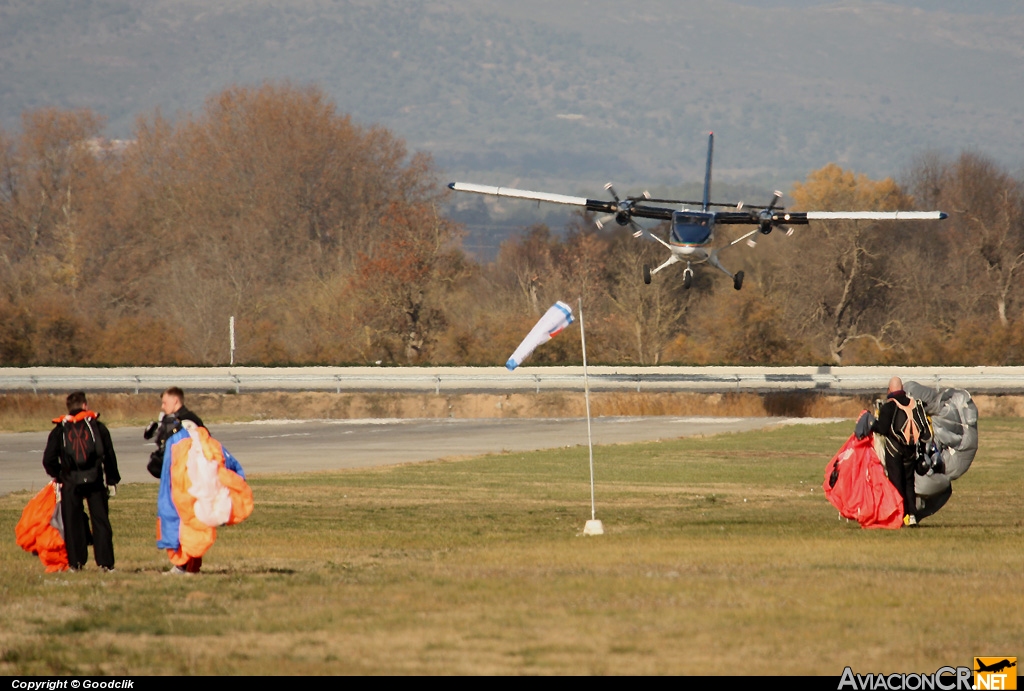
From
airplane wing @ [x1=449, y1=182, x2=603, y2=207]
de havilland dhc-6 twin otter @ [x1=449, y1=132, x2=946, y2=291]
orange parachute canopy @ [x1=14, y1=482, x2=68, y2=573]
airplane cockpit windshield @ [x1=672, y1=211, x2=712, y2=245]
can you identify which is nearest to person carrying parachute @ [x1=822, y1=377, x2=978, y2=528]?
orange parachute canopy @ [x1=14, y1=482, x2=68, y2=573]

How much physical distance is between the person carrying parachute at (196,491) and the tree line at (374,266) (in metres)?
49.2

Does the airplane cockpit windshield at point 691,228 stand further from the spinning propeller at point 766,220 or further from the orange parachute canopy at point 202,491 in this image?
the orange parachute canopy at point 202,491

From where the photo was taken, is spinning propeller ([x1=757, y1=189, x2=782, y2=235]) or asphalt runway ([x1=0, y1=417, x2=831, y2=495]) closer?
asphalt runway ([x1=0, y1=417, x2=831, y2=495])

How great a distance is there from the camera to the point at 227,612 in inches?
380

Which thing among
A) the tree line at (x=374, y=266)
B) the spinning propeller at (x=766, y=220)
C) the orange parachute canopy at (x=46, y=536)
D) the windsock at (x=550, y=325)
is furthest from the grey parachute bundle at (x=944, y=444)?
the tree line at (x=374, y=266)

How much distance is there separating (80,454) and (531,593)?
4490 millimetres

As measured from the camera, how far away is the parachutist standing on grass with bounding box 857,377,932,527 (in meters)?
15.8

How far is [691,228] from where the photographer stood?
43750mm

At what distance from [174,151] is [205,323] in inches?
1545

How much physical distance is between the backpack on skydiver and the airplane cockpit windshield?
1306 inches

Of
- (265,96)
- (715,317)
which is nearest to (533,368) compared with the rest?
(715,317)

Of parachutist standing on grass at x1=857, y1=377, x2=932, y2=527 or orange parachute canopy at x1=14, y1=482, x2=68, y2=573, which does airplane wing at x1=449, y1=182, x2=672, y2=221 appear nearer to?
parachutist standing on grass at x1=857, y1=377, x2=932, y2=527

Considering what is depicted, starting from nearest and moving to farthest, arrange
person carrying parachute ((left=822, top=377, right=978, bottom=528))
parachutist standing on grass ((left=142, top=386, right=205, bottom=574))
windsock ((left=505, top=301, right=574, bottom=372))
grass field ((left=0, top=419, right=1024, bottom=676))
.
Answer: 1. grass field ((left=0, top=419, right=1024, bottom=676))
2. parachutist standing on grass ((left=142, top=386, right=205, bottom=574))
3. person carrying parachute ((left=822, top=377, right=978, bottom=528))
4. windsock ((left=505, top=301, right=574, bottom=372))

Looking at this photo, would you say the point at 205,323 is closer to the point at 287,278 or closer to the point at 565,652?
the point at 287,278
